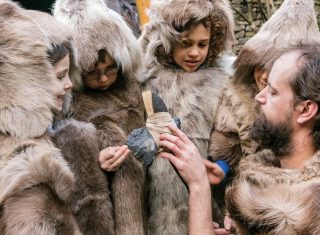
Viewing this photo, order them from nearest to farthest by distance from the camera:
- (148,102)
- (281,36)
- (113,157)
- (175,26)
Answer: (113,157)
(148,102)
(281,36)
(175,26)

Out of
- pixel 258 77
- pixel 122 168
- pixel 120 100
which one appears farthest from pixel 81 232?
pixel 258 77

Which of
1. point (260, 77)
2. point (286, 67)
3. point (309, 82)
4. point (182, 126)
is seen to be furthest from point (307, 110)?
point (182, 126)

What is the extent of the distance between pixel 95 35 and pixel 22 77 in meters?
0.68

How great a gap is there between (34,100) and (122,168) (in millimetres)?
670

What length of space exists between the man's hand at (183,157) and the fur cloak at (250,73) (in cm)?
45

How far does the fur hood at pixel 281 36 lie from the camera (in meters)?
2.75

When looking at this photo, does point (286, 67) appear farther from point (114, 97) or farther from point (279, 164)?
point (114, 97)

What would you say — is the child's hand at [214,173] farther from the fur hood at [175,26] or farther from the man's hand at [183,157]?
the fur hood at [175,26]

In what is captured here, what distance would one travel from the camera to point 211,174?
2836 millimetres

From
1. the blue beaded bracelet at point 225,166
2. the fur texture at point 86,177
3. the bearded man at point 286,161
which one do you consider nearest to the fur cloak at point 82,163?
the fur texture at point 86,177

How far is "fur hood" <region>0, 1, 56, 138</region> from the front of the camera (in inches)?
83.8

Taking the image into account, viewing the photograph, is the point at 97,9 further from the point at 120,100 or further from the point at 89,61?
the point at 120,100

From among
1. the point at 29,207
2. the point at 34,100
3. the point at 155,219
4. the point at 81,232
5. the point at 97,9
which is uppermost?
the point at 97,9

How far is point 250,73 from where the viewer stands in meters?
2.89
